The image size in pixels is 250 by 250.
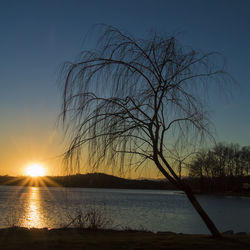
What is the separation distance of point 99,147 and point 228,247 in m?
3.21

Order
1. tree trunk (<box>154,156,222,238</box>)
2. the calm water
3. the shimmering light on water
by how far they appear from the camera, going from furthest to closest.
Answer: the shimmering light on water → the calm water → tree trunk (<box>154,156,222,238</box>)

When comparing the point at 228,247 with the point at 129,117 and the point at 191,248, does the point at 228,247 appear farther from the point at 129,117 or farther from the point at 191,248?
the point at 129,117

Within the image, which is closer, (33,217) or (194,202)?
(194,202)

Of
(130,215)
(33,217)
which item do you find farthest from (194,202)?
(130,215)

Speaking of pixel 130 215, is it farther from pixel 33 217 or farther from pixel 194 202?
pixel 194 202

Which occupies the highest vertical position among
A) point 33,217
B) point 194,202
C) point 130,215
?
point 194,202

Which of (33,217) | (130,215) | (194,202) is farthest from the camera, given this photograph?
(130,215)

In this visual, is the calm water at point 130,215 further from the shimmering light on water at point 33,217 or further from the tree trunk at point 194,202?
the tree trunk at point 194,202

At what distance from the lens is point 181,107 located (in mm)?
7250

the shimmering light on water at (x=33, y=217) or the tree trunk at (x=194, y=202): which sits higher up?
the tree trunk at (x=194, y=202)

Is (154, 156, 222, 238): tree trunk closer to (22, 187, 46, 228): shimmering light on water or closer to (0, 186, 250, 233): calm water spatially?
(0, 186, 250, 233): calm water

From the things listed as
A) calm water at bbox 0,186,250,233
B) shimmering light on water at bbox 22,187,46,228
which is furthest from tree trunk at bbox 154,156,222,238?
shimmering light on water at bbox 22,187,46,228

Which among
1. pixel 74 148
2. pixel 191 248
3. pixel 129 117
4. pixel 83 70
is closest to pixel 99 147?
pixel 74 148

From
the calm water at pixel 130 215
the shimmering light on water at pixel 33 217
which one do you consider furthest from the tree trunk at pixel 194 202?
the shimmering light on water at pixel 33 217
